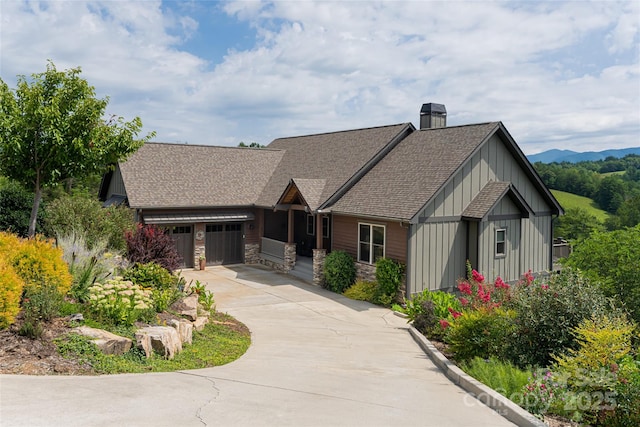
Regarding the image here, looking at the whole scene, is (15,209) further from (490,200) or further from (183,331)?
(490,200)

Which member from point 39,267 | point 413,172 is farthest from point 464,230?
point 39,267

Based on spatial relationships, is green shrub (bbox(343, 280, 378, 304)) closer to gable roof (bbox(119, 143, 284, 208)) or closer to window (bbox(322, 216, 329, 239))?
window (bbox(322, 216, 329, 239))

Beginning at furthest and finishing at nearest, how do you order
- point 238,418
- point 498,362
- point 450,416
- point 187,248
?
point 187,248, point 498,362, point 450,416, point 238,418

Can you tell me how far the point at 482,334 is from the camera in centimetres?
995

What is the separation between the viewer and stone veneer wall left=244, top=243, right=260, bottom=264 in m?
25.7

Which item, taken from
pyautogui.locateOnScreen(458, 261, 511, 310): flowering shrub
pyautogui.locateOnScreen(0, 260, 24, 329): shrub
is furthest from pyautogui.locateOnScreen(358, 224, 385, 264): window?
pyautogui.locateOnScreen(0, 260, 24, 329): shrub

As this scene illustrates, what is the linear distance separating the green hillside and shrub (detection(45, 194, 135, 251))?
66.5 m

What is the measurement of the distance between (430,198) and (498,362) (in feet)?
30.7

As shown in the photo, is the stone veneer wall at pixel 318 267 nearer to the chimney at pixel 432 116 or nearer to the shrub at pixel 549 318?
the chimney at pixel 432 116

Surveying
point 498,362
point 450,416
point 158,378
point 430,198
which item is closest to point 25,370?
point 158,378

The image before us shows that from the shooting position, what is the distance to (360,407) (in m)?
6.67

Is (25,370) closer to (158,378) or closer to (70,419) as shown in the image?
(158,378)

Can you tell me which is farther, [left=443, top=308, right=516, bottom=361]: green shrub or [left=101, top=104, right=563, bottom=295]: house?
[left=101, top=104, right=563, bottom=295]: house

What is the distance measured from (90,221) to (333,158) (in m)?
11.8
